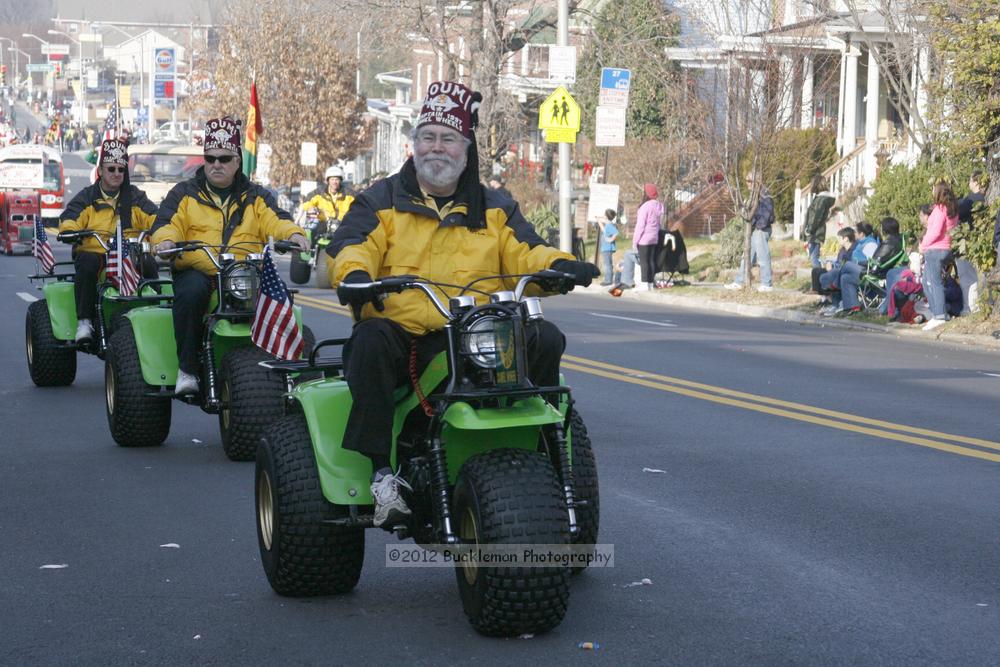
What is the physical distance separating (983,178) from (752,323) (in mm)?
3711

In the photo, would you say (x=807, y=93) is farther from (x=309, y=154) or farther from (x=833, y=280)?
(x=309, y=154)

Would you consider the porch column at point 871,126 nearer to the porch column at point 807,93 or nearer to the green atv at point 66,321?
the porch column at point 807,93

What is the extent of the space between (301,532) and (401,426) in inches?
22.6

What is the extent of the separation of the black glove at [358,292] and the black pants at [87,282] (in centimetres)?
743

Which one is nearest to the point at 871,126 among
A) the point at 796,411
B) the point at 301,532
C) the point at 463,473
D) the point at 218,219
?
the point at 796,411

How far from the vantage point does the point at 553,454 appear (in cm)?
603

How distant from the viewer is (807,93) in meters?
37.7

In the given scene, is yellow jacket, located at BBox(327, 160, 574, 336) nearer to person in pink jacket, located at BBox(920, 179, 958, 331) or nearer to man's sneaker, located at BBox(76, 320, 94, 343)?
man's sneaker, located at BBox(76, 320, 94, 343)

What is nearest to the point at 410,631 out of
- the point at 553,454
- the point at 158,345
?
the point at 553,454

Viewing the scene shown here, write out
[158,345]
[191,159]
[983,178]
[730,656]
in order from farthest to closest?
[191,159] → [983,178] → [158,345] → [730,656]

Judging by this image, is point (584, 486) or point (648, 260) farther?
point (648, 260)

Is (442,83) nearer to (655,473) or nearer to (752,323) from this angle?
(655,473)

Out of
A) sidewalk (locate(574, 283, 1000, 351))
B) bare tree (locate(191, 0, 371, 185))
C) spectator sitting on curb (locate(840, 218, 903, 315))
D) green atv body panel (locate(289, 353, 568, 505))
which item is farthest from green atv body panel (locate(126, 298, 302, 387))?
bare tree (locate(191, 0, 371, 185))

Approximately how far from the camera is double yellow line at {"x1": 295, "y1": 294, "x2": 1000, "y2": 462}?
10.9 meters
